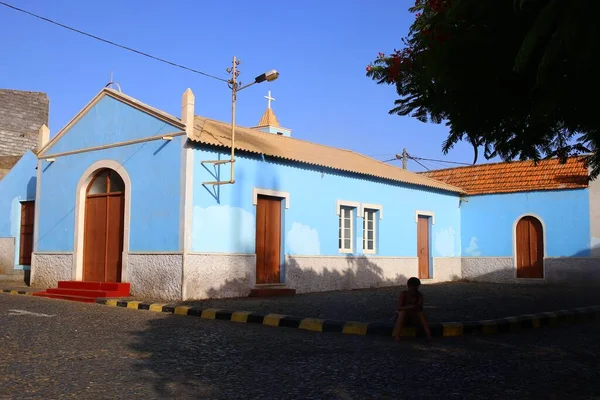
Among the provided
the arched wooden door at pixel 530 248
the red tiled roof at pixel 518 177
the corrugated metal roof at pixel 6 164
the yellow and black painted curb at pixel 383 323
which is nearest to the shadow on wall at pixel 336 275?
the yellow and black painted curb at pixel 383 323

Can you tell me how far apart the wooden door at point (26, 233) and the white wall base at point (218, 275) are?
845 cm

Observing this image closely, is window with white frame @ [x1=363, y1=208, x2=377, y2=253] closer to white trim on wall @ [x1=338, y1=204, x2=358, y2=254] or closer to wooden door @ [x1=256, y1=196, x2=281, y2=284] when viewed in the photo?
white trim on wall @ [x1=338, y1=204, x2=358, y2=254]

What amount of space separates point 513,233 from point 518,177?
7.15 ft

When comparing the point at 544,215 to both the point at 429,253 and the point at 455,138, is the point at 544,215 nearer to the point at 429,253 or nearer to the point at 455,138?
the point at 429,253

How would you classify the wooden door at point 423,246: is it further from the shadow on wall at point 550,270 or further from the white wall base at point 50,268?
the white wall base at point 50,268


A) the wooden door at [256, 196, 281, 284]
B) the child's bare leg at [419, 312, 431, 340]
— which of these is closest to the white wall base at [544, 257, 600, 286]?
the wooden door at [256, 196, 281, 284]

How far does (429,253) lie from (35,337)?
16.2m

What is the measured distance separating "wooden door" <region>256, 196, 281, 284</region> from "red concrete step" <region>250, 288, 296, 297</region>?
0.37 m

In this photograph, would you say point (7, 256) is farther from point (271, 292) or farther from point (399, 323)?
point (399, 323)

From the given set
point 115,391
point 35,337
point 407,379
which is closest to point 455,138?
point 407,379

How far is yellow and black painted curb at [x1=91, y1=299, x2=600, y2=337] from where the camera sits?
928 cm

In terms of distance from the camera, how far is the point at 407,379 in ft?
20.0

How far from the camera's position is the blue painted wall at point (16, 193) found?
19641mm

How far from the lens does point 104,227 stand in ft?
52.1
